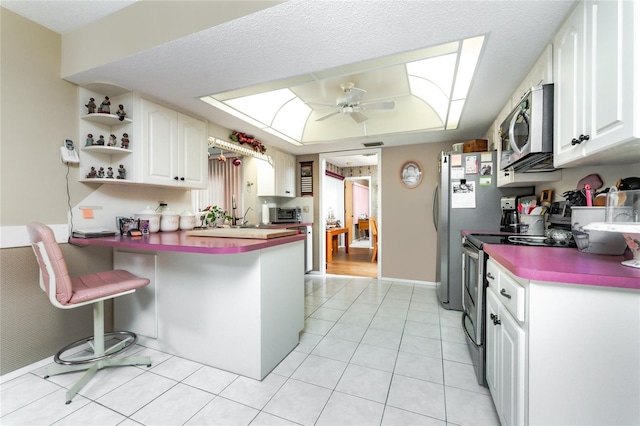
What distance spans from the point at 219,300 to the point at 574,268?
1.94 meters

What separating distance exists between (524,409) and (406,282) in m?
3.18

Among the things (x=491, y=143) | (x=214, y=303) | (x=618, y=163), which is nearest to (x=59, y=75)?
(x=214, y=303)

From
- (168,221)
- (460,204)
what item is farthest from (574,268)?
(168,221)

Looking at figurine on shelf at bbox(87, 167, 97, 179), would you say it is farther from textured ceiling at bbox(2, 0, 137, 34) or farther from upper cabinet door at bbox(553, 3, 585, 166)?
upper cabinet door at bbox(553, 3, 585, 166)

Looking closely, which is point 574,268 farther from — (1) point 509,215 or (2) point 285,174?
(2) point 285,174

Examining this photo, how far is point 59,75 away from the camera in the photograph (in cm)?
207

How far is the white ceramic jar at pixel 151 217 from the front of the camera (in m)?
2.38

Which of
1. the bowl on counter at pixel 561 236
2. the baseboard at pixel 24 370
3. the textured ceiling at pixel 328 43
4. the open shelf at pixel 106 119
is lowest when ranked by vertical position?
the baseboard at pixel 24 370

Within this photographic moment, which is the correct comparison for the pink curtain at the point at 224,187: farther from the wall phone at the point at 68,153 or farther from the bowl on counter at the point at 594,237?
the bowl on counter at the point at 594,237

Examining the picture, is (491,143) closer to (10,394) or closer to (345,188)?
(10,394)

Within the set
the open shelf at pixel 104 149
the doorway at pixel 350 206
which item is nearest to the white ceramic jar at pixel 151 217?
the open shelf at pixel 104 149

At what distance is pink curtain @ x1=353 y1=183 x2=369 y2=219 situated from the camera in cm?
906

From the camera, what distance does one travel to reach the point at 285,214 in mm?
4594

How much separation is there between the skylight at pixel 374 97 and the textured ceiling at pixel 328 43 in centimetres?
21
